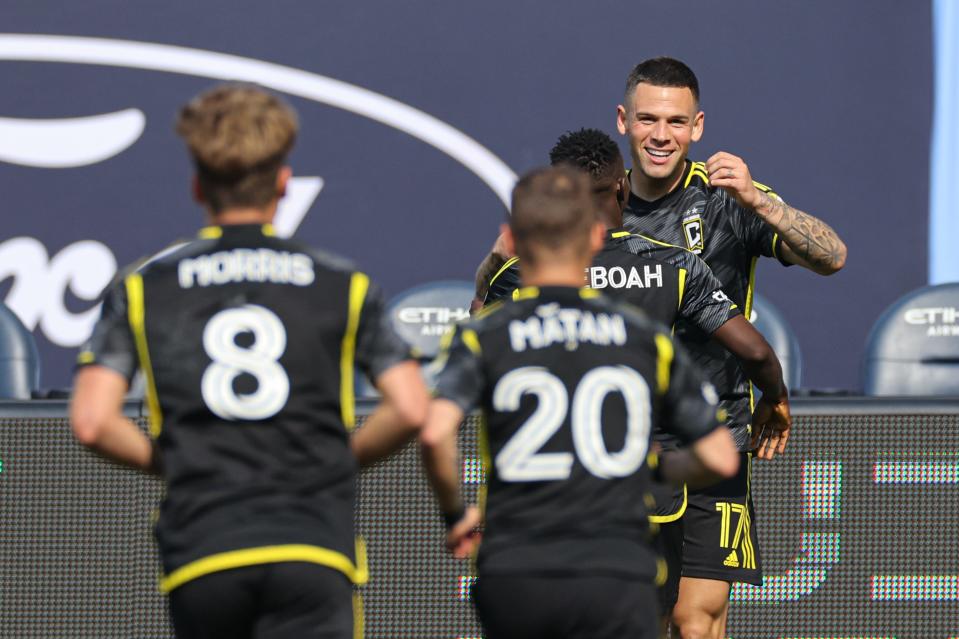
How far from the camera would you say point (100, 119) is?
8.38 metres

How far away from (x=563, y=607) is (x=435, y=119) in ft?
18.9

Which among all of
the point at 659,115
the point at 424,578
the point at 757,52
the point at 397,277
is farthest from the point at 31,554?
the point at 757,52

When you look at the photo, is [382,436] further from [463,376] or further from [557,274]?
[557,274]

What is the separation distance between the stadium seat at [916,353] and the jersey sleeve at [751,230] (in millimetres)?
1324

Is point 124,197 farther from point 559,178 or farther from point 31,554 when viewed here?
point 559,178

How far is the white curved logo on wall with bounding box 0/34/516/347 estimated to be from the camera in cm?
814

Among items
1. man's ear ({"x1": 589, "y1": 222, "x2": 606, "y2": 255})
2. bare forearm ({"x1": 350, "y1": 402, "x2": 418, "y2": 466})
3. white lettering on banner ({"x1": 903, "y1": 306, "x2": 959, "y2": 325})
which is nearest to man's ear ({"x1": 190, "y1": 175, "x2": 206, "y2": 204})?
bare forearm ({"x1": 350, "y1": 402, "x2": 418, "y2": 466})

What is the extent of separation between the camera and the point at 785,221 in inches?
173

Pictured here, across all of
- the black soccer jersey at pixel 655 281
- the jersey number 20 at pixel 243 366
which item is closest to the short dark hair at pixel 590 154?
the black soccer jersey at pixel 655 281

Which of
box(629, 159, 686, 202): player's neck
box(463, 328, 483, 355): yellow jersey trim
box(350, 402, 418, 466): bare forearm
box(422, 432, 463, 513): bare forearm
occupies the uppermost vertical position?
box(629, 159, 686, 202): player's neck

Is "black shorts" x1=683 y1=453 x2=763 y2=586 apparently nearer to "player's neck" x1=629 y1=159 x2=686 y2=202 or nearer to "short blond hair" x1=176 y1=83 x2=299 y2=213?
"player's neck" x1=629 y1=159 x2=686 y2=202

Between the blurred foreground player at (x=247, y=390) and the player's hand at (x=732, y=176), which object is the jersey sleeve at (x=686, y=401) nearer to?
the blurred foreground player at (x=247, y=390)

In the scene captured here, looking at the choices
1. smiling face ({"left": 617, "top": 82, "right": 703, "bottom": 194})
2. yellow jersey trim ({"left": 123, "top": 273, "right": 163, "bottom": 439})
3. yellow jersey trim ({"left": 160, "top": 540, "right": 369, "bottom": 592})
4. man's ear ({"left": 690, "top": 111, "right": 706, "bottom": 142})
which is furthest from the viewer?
man's ear ({"left": 690, "top": 111, "right": 706, "bottom": 142})

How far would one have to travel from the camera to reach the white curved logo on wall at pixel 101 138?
26.7 feet
